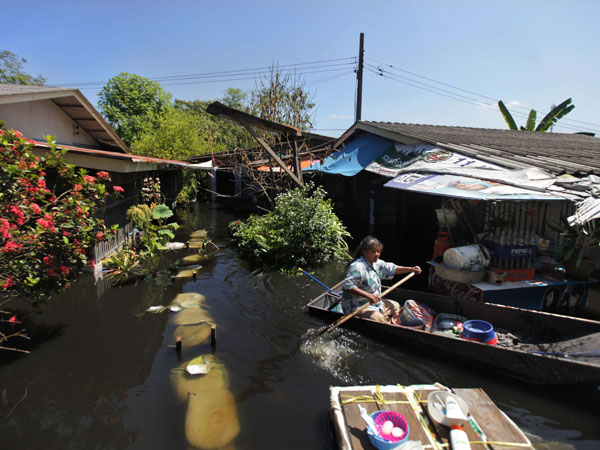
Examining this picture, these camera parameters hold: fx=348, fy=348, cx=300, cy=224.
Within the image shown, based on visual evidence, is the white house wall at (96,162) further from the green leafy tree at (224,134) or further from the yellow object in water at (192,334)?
the green leafy tree at (224,134)

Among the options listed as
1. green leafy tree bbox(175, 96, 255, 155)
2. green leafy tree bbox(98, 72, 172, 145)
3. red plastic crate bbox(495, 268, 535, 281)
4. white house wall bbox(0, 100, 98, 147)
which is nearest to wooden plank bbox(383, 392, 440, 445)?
red plastic crate bbox(495, 268, 535, 281)

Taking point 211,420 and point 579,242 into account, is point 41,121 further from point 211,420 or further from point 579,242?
point 579,242

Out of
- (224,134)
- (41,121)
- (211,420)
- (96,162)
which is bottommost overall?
(211,420)

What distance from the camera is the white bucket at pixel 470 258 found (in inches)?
235

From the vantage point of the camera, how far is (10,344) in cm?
524

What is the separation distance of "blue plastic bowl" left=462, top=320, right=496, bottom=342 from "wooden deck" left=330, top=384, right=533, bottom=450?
108cm

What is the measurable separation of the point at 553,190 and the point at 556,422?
320 centimetres

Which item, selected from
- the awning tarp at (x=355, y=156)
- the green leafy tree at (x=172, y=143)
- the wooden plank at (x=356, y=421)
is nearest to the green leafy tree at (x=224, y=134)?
the green leafy tree at (x=172, y=143)

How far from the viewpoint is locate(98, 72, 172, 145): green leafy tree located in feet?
92.8

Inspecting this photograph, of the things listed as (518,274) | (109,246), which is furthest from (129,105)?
(518,274)

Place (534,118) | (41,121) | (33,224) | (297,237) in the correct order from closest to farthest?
(33,224) → (297,237) → (41,121) → (534,118)

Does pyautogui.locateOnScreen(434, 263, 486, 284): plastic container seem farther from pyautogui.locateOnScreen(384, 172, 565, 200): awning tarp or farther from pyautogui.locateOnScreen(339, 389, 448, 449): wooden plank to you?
pyautogui.locateOnScreen(339, 389, 448, 449): wooden plank

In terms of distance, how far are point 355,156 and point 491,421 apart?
8.77m

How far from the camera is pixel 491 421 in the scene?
10.9 feet
